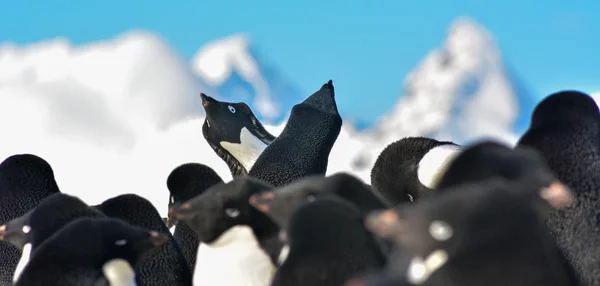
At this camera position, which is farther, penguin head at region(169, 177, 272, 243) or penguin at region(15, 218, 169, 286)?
penguin head at region(169, 177, 272, 243)

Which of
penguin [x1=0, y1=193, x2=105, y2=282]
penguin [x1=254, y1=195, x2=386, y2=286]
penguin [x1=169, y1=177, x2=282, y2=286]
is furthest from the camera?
penguin [x1=0, y1=193, x2=105, y2=282]

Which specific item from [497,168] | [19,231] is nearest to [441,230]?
[497,168]

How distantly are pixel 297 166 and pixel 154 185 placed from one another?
3.28m

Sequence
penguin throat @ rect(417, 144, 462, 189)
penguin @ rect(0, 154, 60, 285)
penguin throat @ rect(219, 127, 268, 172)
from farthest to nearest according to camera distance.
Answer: penguin throat @ rect(219, 127, 268, 172)
penguin @ rect(0, 154, 60, 285)
penguin throat @ rect(417, 144, 462, 189)

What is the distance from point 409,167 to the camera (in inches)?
205

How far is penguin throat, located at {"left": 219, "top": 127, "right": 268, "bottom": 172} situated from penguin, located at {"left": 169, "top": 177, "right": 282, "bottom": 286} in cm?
313

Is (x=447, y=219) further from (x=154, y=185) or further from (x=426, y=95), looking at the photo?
(x=426, y=95)

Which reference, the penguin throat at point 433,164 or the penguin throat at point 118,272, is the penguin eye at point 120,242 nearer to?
the penguin throat at point 118,272

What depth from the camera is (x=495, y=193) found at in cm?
248

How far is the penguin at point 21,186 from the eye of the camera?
18.1ft

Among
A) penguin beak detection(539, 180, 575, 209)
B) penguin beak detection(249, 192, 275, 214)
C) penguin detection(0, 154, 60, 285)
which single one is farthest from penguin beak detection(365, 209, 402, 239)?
penguin detection(0, 154, 60, 285)

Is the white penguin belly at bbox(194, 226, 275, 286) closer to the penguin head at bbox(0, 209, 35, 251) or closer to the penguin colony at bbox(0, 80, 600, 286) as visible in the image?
the penguin colony at bbox(0, 80, 600, 286)

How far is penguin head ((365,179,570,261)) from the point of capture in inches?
95.0

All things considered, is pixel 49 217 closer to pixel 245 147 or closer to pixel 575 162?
pixel 575 162
